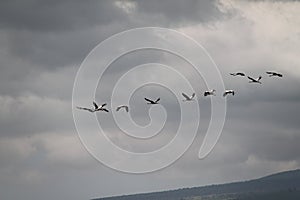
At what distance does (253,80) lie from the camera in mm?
170000

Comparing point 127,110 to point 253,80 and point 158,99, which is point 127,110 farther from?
point 253,80

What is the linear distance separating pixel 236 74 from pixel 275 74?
29.3 feet

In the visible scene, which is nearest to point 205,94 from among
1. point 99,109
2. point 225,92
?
point 225,92

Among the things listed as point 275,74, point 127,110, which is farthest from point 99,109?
point 275,74

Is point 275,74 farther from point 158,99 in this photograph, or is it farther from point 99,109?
point 99,109

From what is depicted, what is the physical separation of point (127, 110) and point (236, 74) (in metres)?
27.0

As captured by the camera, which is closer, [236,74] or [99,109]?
[236,74]

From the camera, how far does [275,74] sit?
159750 mm

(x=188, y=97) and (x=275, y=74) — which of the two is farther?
(x=188, y=97)

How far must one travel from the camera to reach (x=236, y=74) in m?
162

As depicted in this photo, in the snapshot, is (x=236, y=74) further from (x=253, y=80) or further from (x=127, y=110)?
(x=127, y=110)

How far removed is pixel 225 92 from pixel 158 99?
1641 centimetres

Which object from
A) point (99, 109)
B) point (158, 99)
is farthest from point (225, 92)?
point (99, 109)

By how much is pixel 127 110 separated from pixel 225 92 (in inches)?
934
